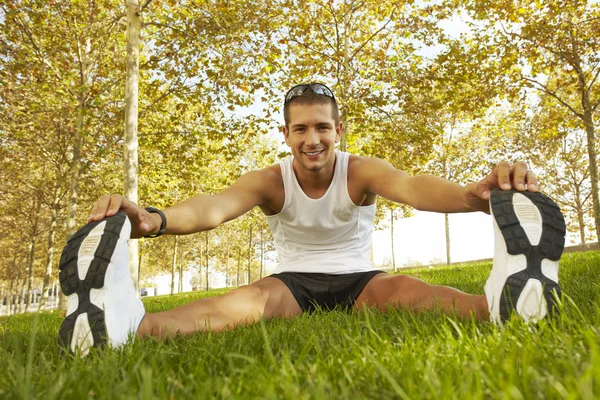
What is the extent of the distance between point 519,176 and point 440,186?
610 millimetres

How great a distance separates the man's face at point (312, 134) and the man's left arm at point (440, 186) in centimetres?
37

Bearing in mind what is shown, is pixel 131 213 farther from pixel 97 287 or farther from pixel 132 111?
pixel 132 111

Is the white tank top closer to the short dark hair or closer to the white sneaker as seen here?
the short dark hair

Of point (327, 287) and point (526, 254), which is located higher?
point (526, 254)

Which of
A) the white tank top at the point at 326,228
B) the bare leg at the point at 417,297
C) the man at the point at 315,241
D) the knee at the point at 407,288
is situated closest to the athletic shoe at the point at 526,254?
the man at the point at 315,241

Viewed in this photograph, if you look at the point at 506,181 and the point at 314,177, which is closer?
the point at 506,181

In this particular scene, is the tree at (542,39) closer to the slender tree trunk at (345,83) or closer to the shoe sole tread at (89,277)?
the slender tree trunk at (345,83)

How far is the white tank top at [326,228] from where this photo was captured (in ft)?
12.4

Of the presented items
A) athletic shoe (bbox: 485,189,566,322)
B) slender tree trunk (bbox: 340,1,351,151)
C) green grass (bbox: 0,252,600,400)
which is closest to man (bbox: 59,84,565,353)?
athletic shoe (bbox: 485,189,566,322)

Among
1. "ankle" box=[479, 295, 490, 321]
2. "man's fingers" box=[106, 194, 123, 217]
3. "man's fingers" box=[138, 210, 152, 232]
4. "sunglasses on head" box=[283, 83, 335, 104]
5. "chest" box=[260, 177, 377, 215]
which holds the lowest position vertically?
"ankle" box=[479, 295, 490, 321]

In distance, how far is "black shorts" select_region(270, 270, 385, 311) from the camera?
11.6 feet

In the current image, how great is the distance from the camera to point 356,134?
12.0 m

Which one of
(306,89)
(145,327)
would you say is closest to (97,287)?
(145,327)

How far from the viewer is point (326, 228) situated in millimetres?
3814
